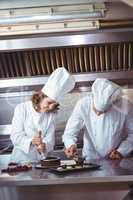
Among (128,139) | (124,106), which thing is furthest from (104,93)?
(128,139)

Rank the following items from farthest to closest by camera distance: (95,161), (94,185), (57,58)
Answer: (57,58) < (95,161) < (94,185)

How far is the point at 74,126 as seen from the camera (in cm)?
189

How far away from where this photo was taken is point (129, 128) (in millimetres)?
1887

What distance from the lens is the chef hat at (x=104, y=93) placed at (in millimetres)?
1825

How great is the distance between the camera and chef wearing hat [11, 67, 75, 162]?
1.87 meters

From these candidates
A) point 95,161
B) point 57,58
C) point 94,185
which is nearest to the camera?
point 94,185

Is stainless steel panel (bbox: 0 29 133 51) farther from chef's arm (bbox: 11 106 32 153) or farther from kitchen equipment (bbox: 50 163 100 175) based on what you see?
kitchen equipment (bbox: 50 163 100 175)

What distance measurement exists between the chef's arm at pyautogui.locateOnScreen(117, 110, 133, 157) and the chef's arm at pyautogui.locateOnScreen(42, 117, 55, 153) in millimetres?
344

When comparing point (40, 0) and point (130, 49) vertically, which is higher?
point (40, 0)

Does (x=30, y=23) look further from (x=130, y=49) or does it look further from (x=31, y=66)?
(x=130, y=49)

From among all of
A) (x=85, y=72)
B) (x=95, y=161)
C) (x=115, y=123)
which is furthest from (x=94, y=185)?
(x=85, y=72)

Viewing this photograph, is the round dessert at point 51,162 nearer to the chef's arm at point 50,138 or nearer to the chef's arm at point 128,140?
the chef's arm at point 50,138

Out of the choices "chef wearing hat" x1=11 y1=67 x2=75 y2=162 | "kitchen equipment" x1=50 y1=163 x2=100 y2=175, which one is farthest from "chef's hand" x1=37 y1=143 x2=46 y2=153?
"kitchen equipment" x1=50 y1=163 x2=100 y2=175

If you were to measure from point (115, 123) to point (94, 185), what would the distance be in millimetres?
377
